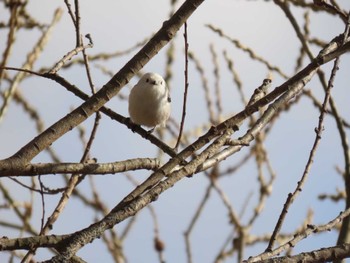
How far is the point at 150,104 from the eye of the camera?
12.1 feet

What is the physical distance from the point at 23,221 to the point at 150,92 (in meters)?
1.17

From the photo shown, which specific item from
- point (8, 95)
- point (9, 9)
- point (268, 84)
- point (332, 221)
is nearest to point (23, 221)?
point (8, 95)

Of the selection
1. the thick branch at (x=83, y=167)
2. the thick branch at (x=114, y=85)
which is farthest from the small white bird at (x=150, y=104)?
the thick branch at (x=114, y=85)

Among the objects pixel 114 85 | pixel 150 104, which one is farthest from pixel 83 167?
pixel 150 104

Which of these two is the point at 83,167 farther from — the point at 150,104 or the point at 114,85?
the point at 150,104

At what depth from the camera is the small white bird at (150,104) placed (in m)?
3.68

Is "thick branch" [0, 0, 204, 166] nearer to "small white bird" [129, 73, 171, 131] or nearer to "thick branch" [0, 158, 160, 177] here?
"thick branch" [0, 158, 160, 177]

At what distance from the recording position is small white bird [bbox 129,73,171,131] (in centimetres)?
368

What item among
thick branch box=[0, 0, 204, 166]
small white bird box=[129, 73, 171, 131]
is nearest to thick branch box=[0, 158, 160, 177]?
thick branch box=[0, 0, 204, 166]

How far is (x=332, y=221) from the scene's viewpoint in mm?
1857

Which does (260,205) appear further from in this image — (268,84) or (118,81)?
(118,81)

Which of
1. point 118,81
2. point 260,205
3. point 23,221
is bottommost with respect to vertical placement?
point 118,81

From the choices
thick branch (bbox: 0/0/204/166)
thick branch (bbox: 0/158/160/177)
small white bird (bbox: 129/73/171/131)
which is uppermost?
small white bird (bbox: 129/73/171/131)

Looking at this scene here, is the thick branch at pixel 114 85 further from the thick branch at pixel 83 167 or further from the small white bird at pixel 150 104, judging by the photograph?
the small white bird at pixel 150 104
